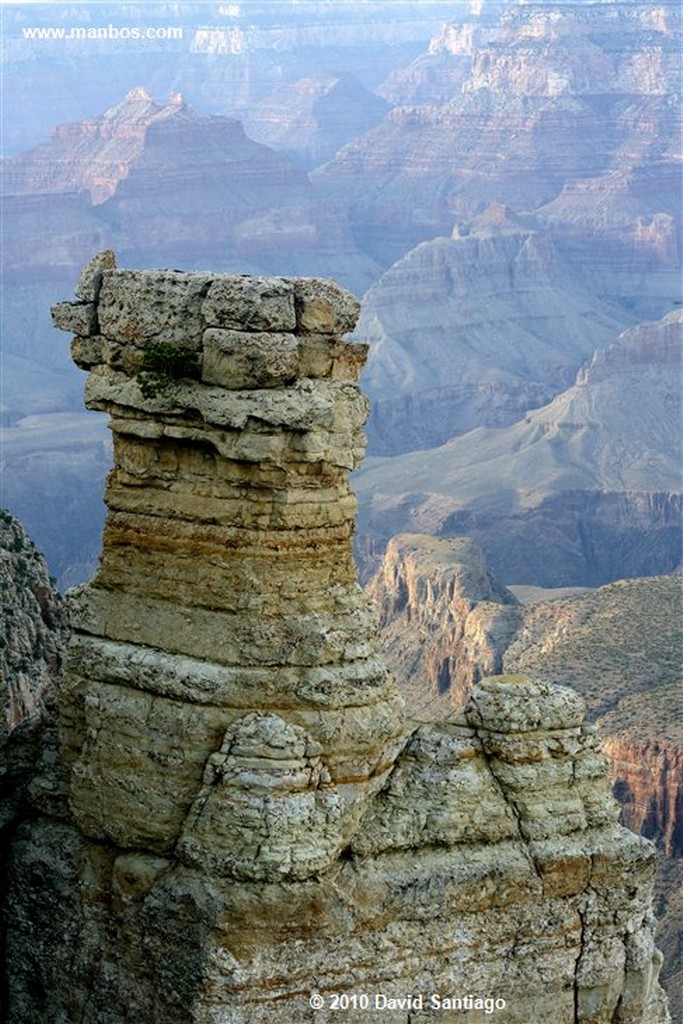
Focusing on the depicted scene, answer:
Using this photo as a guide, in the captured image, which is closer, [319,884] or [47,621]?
[319,884]

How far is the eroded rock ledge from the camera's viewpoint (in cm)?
2472

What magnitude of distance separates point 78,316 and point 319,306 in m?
2.94

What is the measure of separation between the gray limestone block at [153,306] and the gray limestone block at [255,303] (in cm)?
28

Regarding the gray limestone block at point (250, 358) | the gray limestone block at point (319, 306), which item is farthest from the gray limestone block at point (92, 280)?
the gray limestone block at point (319, 306)

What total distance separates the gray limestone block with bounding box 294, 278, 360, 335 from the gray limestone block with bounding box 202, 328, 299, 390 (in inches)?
12.8

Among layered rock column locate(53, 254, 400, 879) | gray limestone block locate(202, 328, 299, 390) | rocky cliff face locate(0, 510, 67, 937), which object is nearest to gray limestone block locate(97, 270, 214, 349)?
layered rock column locate(53, 254, 400, 879)

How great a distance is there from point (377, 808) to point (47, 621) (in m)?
13.4

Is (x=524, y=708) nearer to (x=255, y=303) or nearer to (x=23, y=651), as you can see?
(x=255, y=303)

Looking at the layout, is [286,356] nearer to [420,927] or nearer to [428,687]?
[420,927]

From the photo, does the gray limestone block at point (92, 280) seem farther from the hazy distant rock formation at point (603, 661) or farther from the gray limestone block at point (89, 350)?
the hazy distant rock formation at point (603, 661)

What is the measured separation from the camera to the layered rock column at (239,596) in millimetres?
24812

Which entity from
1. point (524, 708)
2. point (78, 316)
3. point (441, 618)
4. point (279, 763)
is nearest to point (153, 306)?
point (78, 316)

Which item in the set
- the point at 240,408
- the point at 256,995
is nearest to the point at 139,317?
the point at 240,408

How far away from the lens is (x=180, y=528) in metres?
25.7
